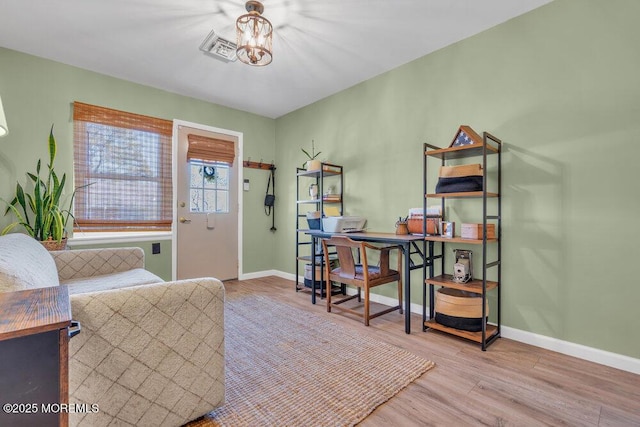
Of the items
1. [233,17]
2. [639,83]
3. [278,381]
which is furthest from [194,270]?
[639,83]

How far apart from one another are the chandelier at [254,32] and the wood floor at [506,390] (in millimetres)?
2315

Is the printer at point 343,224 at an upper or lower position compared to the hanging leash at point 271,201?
lower

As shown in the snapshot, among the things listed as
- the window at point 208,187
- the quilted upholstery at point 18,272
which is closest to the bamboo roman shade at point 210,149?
the window at point 208,187

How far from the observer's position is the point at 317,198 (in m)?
3.84

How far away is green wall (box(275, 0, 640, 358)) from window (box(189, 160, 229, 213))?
101 inches

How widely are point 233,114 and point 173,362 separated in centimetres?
363

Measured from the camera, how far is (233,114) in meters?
4.24

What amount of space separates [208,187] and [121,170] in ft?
3.28

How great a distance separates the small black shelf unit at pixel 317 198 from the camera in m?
3.50

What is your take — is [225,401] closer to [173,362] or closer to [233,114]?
[173,362]

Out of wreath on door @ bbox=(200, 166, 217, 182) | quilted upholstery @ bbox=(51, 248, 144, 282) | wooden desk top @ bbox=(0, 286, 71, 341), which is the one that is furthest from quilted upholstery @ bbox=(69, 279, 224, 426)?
wreath on door @ bbox=(200, 166, 217, 182)

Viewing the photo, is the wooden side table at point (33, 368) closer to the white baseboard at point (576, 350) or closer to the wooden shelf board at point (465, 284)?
the wooden shelf board at point (465, 284)

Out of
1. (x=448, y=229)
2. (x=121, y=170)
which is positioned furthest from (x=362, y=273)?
(x=121, y=170)

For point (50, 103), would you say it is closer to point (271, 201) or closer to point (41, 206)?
point (41, 206)
